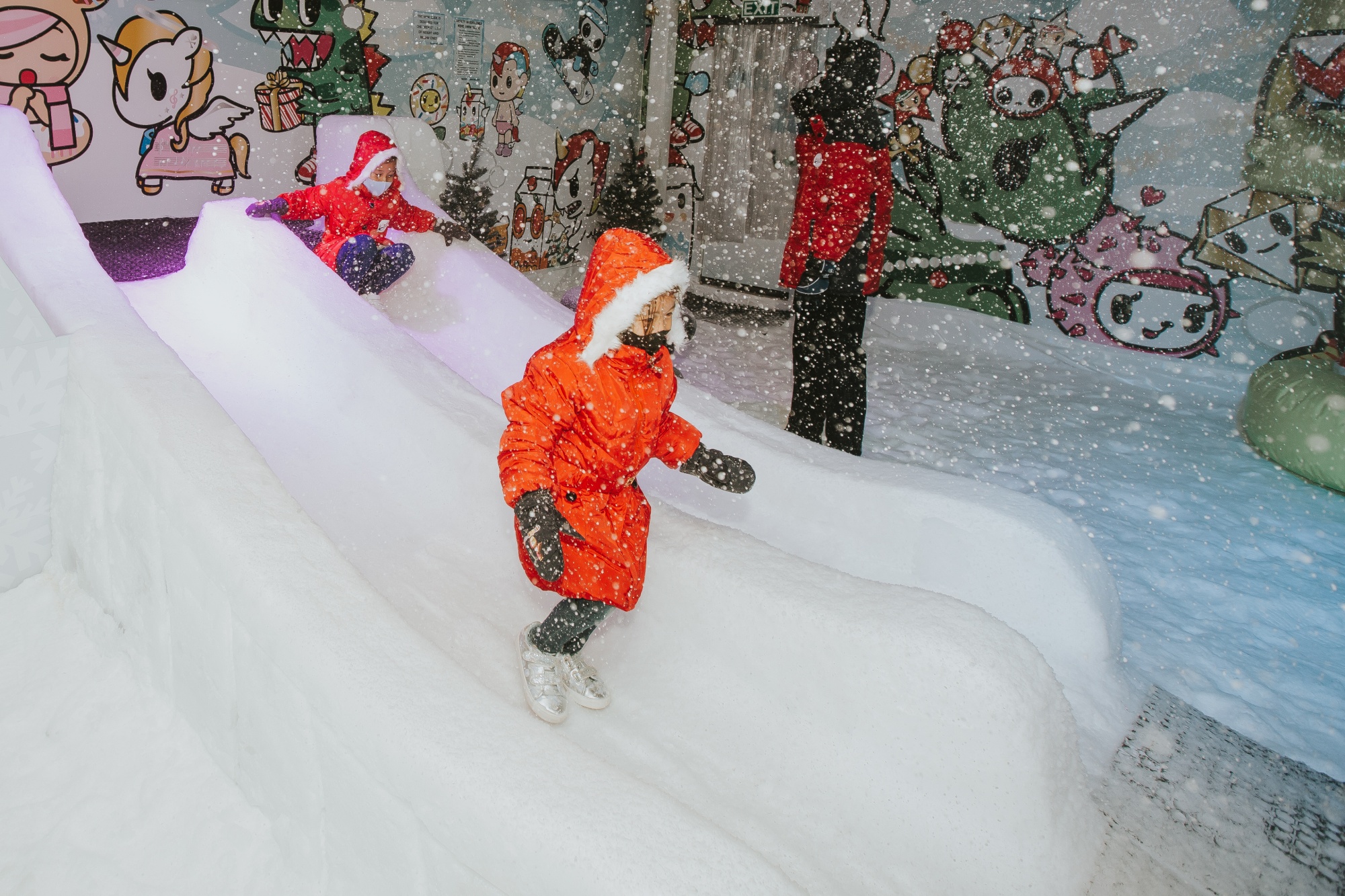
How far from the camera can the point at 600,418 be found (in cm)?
148

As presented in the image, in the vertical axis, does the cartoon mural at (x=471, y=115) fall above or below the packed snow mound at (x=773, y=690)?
above

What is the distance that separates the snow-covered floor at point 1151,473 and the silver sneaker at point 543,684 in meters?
1.76

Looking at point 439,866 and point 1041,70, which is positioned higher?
point 1041,70

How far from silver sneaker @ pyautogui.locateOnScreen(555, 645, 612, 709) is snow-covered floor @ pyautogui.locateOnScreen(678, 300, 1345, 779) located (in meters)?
1.67

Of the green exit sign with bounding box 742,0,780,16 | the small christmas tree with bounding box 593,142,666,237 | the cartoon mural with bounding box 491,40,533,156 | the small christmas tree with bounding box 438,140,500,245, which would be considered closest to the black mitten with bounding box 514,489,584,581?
the small christmas tree with bounding box 438,140,500,245

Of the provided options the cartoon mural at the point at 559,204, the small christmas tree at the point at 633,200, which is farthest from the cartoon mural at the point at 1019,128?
the cartoon mural at the point at 559,204

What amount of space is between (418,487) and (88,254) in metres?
1.22

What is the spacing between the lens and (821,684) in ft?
4.80

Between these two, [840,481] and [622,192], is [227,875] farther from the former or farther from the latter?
[622,192]

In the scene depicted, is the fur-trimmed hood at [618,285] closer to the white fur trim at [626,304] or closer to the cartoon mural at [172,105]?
the white fur trim at [626,304]

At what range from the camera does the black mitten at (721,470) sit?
166 cm

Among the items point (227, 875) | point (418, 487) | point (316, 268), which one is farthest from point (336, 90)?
point (227, 875)

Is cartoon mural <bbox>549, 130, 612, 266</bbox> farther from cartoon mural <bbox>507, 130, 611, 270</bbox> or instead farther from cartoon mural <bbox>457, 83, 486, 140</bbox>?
cartoon mural <bbox>457, 83, 486, 140</bbox>

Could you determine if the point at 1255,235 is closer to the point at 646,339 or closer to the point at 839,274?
the point at 839,274
